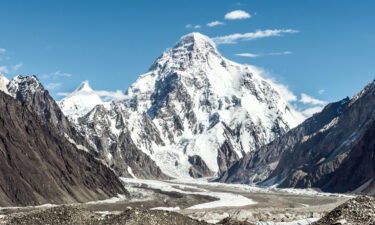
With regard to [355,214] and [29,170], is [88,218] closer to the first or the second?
[355,214]

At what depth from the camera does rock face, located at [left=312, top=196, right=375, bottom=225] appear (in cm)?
4816

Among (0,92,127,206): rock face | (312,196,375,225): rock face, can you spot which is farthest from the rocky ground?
(0,92,127,206): rock face

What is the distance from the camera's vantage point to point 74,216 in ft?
180

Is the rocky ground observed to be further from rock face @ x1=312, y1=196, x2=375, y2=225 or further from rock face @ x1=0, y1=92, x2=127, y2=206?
rock face @ x1=0, y1=92, x2=127, y2=206

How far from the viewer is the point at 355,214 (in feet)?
161

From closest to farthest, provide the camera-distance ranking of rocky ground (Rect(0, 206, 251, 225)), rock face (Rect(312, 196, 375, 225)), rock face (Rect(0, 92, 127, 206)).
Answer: rock face (Rect(312, 196, 375, 225)), rocky ground (Rect(0, 206, 251, 225)), rock face (Rect(0, 92, 127, 206))

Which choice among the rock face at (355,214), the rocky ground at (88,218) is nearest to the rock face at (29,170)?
the rocky ground at (88,218)

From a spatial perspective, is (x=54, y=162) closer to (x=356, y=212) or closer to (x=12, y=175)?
(x=12, y=175)

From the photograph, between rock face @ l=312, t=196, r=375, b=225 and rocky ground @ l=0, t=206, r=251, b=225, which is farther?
rocky ground @ l=0, t=206, r=251, b=225

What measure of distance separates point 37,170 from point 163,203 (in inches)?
1348

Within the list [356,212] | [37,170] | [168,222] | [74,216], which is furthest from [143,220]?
[37,170]

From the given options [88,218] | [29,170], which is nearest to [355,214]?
[88,218]

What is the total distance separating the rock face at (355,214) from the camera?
48156mm

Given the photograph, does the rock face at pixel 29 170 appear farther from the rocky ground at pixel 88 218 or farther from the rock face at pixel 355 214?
the rock face at pixel 355 214
